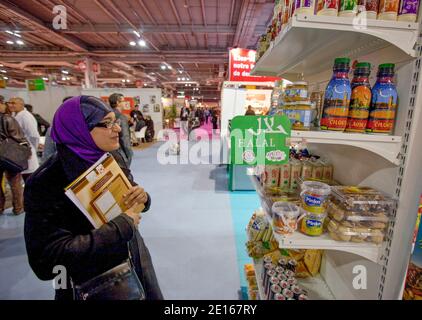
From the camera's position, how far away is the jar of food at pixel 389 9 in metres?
0.90

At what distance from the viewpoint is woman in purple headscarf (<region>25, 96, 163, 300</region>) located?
98 centimetres

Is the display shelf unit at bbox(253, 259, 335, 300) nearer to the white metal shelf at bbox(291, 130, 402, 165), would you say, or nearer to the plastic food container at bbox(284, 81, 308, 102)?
the white metal shelf at bbox(291, 130, 402, 165)

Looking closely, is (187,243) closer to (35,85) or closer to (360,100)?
(360,100)

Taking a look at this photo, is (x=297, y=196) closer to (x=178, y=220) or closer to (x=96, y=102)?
(x=96, y=102)

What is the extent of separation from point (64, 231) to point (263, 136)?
949mm

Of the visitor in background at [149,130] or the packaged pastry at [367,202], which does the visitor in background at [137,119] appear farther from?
the packaged pastry at [367,202]

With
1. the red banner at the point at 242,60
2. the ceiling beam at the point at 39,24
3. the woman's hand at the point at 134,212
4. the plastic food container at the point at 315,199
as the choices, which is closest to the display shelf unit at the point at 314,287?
the plastic food container at the point at 315,199

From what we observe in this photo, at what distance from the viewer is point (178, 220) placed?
145 inches

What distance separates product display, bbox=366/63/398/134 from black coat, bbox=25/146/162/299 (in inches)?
46.9

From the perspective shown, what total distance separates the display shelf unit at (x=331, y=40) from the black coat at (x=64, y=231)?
112 cm

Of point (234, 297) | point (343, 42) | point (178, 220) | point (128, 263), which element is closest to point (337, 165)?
point (343, 42)

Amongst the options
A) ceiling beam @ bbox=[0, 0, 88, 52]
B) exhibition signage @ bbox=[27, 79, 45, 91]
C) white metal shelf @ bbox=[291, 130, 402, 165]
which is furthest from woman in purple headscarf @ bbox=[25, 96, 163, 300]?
exhibition signage @ bbox=[27, 79, 45, 91]

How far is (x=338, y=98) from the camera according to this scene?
987 mm

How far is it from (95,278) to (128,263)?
0.51ft
